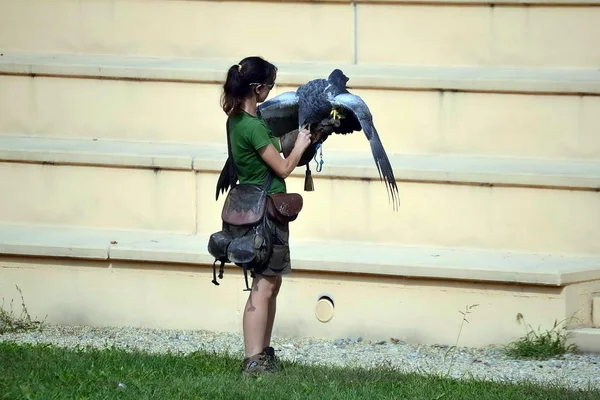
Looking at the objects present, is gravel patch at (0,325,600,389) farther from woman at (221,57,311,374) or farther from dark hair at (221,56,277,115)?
dark hair at (221,56,277,115)

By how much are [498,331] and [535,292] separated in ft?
1.14

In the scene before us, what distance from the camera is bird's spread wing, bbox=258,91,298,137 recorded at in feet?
22.1

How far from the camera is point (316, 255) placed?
26.6 feet

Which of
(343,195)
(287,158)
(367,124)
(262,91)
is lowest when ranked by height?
(343,195)

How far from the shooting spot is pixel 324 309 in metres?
8.09

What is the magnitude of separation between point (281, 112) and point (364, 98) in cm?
196

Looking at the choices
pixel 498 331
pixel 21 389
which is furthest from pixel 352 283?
pixel 21 389

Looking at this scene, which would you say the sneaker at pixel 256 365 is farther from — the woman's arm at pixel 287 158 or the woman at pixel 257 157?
the woman's arm at pixel 287 158

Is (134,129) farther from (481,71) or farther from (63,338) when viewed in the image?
(481,71)

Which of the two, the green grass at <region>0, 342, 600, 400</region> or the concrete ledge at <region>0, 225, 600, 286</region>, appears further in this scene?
the concrete ledge at <region>0, 225, 600, 286</region>

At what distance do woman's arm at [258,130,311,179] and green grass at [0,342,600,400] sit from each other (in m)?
1.12

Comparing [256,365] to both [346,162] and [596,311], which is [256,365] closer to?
[346,162]

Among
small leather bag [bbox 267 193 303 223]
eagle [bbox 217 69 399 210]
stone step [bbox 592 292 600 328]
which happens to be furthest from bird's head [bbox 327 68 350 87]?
stone step [bbox 592 292 600 328]

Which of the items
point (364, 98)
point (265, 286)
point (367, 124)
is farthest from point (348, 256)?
point (367, 124)
